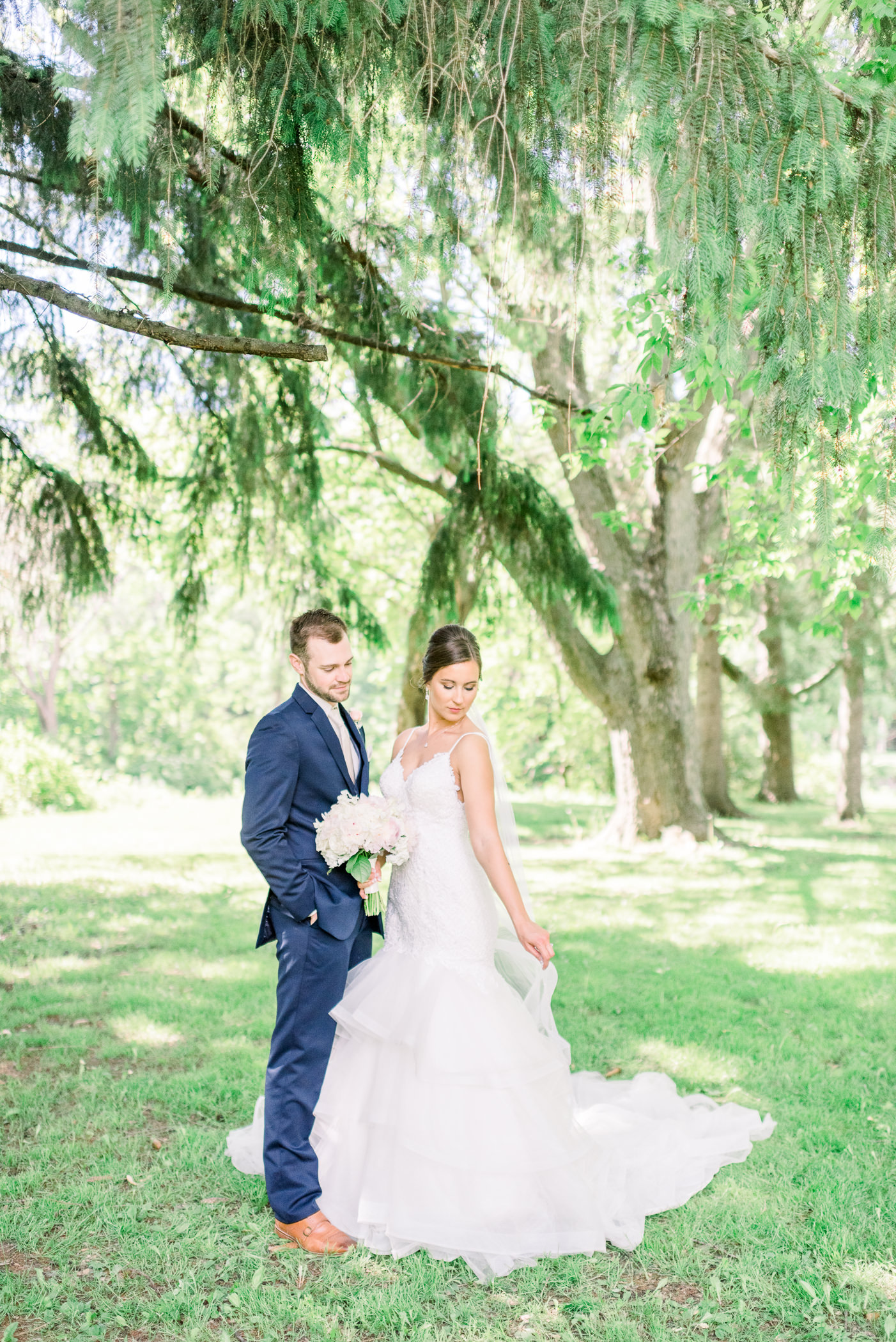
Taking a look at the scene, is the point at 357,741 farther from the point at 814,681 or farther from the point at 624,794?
the point at 814,681

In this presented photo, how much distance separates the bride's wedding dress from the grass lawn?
0.34 feet

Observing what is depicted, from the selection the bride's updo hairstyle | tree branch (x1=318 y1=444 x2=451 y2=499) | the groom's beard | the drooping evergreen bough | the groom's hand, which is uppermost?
tree branch (x1=318 y1=444 x2=451 y2=499)

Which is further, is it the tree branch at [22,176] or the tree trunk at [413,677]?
the tree trunk at [413,677]

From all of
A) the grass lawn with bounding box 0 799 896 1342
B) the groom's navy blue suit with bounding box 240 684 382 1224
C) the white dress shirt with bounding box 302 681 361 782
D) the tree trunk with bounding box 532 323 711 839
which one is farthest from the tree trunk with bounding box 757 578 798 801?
the groom's navy blue suit with bounding box 240 684 382 1224

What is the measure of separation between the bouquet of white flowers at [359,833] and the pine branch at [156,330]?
158cm

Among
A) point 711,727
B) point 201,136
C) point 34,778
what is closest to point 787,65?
point 201,136

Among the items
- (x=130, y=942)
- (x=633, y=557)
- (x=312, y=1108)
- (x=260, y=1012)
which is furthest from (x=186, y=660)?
(x=312, y=1108)

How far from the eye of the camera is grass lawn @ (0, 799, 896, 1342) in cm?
284

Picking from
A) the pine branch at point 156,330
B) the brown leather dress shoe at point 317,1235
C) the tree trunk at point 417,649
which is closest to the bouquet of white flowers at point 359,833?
the brown leather dress shoe at point 317,1235

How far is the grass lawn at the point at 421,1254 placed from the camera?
9.30 feet

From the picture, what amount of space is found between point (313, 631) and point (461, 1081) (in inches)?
63.7

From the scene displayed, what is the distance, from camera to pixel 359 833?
123 inches

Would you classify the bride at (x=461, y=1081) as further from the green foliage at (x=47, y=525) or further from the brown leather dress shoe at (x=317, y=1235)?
the green foliage at (x=47, y=525)

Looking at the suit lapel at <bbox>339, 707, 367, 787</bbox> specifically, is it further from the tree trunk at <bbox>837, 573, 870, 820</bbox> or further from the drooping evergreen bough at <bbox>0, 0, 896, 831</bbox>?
the tree trunk at <bbox>837, 573, 870, 820</bbox>
